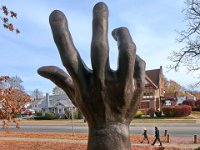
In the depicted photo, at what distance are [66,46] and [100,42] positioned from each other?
1.40ft

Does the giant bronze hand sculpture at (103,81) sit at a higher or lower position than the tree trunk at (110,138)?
higher

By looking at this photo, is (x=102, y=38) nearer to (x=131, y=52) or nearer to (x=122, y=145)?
(x=131, y=52)

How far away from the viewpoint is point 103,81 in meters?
4.46

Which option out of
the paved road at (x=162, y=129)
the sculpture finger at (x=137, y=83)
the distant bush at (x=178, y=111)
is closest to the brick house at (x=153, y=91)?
the distant bush at (x=178, y=111)

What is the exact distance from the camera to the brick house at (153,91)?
66500 millimetres

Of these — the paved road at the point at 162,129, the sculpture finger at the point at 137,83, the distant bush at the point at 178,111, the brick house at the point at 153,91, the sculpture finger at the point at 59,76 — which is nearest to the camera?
the sculpture finger at the point at 137,83

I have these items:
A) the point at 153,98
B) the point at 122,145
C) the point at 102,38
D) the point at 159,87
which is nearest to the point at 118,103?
the point at 122,145

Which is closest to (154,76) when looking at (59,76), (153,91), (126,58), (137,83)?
(153,91)

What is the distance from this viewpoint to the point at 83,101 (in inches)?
181

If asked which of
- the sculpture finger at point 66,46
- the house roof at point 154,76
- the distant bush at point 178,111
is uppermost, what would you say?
the house roof at point 154,76

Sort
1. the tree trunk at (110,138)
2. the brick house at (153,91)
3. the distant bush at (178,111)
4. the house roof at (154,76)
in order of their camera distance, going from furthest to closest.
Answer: the house roof at (154,76)
the brick house at (153,91)
the distant bush at (178,111)
the tree trunk at (110,138)

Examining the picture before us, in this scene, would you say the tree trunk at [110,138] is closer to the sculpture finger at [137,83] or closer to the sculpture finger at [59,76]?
the sculpture finger at [137,83]

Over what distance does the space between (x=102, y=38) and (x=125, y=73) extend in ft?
1.70

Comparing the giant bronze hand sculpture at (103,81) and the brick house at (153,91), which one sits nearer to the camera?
the giant bronze hand sculpture at (103,81)
